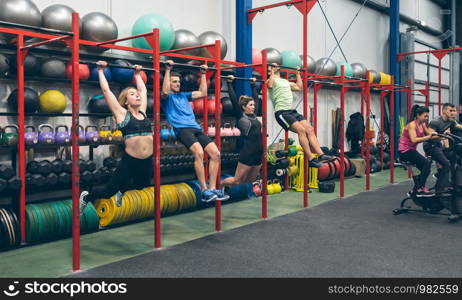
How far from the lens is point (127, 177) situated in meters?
3.42

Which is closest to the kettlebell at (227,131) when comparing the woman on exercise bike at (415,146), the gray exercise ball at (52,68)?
the woman on exercise bike at (415,146)

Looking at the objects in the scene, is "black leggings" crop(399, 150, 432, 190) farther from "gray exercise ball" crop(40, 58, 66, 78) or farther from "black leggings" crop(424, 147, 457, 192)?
"gray exercise ball" crop(40, 58, 66, 78)

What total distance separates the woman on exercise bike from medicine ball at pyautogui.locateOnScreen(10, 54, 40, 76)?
3763 mm

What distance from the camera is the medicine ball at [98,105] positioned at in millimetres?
4508

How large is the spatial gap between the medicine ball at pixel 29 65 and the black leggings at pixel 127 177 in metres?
1.28

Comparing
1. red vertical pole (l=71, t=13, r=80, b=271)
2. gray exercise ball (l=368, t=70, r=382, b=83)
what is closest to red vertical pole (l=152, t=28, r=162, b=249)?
red vertical pole (l=71, t=13, r=80, b=271)

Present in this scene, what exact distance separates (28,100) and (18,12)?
0.72 metres

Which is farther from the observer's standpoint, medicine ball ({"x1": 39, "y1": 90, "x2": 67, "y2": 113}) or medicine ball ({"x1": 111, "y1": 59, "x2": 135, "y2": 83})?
medicine ball ({"x1": 111, "y1": 59, "x2": 135, "y2": 83})

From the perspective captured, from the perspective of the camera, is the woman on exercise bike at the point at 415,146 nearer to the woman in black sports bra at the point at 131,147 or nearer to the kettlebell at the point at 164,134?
the kettlebell at the point at 164,134

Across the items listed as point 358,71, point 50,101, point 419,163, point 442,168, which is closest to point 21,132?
point 50,101

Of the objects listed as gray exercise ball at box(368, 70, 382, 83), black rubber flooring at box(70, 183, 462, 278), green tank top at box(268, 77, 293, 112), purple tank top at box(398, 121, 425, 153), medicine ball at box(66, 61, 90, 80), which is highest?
gray exercise ball at box(368, 70, 382, 83)

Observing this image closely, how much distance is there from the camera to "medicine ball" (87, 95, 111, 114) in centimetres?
→ 451

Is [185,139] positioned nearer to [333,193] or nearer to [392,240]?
[392,240]

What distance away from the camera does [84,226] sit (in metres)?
4.12
